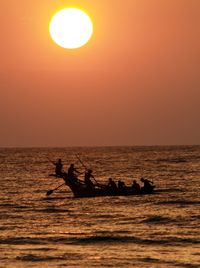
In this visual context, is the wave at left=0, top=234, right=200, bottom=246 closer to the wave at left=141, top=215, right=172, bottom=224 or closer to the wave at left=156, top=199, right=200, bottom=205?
the wave at left=141, top=215, right=172, bottom=224

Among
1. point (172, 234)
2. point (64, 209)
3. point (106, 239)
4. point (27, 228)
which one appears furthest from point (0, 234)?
point (64, 209)

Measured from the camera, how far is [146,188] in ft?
176

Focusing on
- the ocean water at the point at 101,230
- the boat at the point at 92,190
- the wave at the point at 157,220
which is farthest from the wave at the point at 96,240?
the boat at the point at 92,190

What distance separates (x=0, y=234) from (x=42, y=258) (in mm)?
6662

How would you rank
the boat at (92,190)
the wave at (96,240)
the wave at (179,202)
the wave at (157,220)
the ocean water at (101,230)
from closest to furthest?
the ocean water at (101,230), the wave at (96,240), the wave at (157,220), the wave at (179,202), the boat at (92,190)

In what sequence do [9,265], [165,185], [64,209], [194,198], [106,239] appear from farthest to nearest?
[165,185] < [194,198] < [64,209] < [106,239] < [9,265]

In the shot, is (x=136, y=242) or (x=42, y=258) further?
(x=136, y=242)

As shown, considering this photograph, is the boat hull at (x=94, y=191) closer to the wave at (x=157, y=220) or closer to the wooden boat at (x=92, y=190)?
the wooden boat at (x=92, y=190)

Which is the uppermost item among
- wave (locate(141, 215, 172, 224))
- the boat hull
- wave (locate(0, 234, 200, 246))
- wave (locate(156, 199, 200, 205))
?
the boat hull

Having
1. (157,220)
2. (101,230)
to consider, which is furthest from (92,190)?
(101,230)

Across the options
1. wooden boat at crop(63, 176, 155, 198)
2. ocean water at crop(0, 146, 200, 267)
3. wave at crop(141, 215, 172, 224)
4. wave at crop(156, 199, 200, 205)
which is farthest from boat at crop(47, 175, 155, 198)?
wave at crop(141, 215, 172, 224)

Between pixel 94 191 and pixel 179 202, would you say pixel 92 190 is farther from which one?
pixel 179 202

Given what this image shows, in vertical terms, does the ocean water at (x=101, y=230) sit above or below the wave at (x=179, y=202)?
below

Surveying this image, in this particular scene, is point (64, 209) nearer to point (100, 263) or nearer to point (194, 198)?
point (194, 198)
